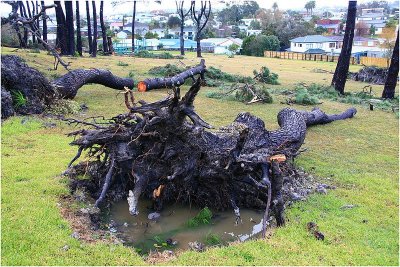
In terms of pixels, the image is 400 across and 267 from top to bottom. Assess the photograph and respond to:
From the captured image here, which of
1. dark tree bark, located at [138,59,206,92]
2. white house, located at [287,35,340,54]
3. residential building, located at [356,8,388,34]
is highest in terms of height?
residential building, located at [356,8,388,34]

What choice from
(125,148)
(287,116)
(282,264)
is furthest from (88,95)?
(282,264)

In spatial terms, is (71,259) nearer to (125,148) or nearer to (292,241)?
(125,148)

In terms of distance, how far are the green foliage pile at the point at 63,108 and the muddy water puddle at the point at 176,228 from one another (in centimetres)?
569

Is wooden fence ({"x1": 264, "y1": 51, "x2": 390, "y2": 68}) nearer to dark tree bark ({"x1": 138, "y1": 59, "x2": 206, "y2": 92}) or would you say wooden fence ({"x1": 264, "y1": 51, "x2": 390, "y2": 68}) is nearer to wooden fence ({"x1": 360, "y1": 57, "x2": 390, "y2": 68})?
wooden fence ({"x1": 360, "y1": 57, "x2": 390, "y2": 68})

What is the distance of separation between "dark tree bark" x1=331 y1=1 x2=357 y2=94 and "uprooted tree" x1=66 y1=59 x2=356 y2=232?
1282 cm

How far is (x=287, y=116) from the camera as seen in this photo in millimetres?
9719

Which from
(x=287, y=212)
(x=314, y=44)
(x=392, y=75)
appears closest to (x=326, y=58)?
(x=314, y=44)

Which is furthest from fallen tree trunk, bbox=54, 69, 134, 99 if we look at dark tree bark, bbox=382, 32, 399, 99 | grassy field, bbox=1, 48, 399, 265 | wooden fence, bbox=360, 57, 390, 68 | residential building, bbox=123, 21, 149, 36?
residential building, bbox=123, 21, 149, 36

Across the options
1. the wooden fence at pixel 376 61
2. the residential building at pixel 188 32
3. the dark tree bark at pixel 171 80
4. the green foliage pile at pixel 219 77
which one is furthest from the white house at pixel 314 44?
the dark tree bark at pixel 171 80

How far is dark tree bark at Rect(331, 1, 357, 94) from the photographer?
17.2 m

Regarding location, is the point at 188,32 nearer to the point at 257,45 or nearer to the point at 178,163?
the point at 257,45

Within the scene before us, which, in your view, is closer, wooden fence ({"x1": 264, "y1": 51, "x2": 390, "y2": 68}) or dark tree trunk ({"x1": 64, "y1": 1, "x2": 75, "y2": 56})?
dark tree trunk ({"x1": 64, "y1": 1, "x2": 75, "y2": 56})

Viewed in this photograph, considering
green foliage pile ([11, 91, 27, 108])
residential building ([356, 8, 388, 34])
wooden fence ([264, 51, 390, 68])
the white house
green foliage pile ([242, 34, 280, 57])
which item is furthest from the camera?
residential building ([356, 8, 388, 34])

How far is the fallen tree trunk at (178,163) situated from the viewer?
560 cm
